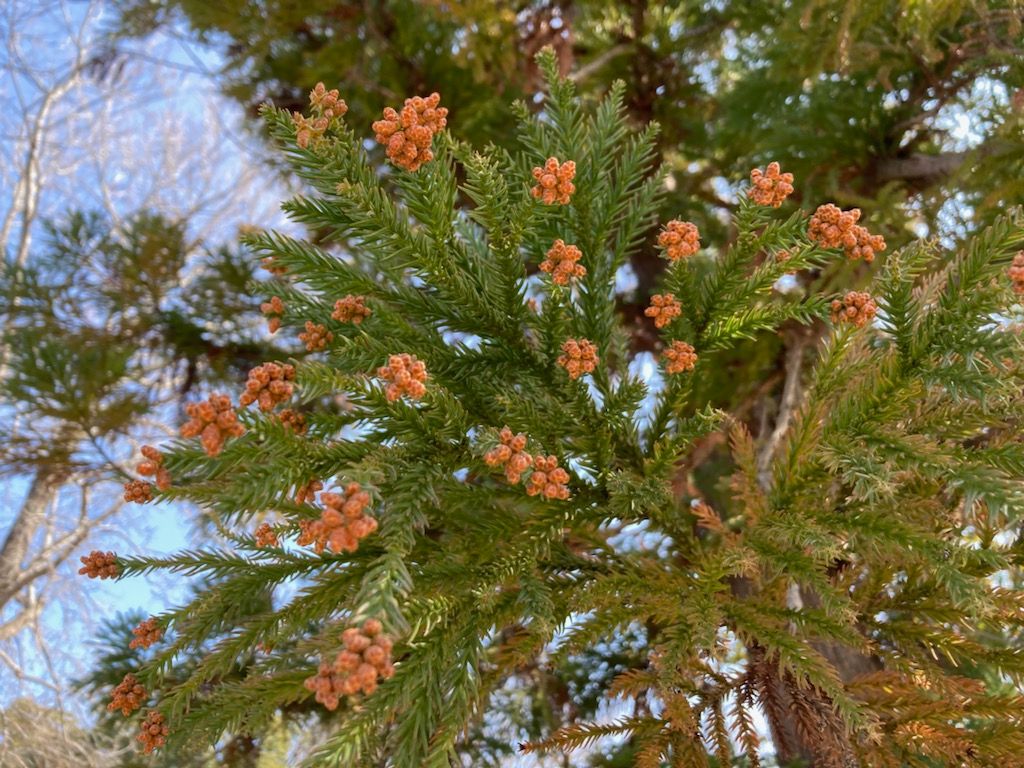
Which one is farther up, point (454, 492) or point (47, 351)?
point (47, 351)

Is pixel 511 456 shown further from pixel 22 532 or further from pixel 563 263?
pixel 22 532

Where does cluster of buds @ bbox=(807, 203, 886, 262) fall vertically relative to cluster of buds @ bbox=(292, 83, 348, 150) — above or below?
below

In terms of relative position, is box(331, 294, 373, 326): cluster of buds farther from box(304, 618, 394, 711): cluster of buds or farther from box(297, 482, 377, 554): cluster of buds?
box(304, 618, 394, 711): cluster of buds

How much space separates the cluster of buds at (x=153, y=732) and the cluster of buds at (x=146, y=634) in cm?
11

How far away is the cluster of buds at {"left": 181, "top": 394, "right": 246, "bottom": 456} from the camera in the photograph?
1.02 meters

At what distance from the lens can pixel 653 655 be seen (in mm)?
1412

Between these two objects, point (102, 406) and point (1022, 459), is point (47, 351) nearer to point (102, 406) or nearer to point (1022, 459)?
point (102, 406)

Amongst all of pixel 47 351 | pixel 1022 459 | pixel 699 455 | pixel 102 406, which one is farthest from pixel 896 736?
pixel 102 406

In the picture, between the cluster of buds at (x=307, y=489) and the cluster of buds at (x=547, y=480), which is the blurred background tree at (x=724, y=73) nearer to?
the cluster of buds at (x=547, y=480)

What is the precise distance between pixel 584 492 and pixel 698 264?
8.03ft

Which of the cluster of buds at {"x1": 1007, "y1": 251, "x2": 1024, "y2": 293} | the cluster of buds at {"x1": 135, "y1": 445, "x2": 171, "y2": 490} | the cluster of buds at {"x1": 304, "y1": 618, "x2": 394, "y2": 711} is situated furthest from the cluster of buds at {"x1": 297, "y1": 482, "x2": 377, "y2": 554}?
the cluster of buds at {"x1": 1007, "y1": 251, "x2": 1024, "y2": 293}

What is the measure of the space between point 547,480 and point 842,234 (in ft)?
2.10

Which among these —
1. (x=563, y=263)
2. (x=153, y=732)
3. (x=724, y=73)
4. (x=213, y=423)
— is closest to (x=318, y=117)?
(x=563, y=263)

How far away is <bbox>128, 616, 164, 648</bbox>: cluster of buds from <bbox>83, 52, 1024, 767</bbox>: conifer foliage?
3 cm
